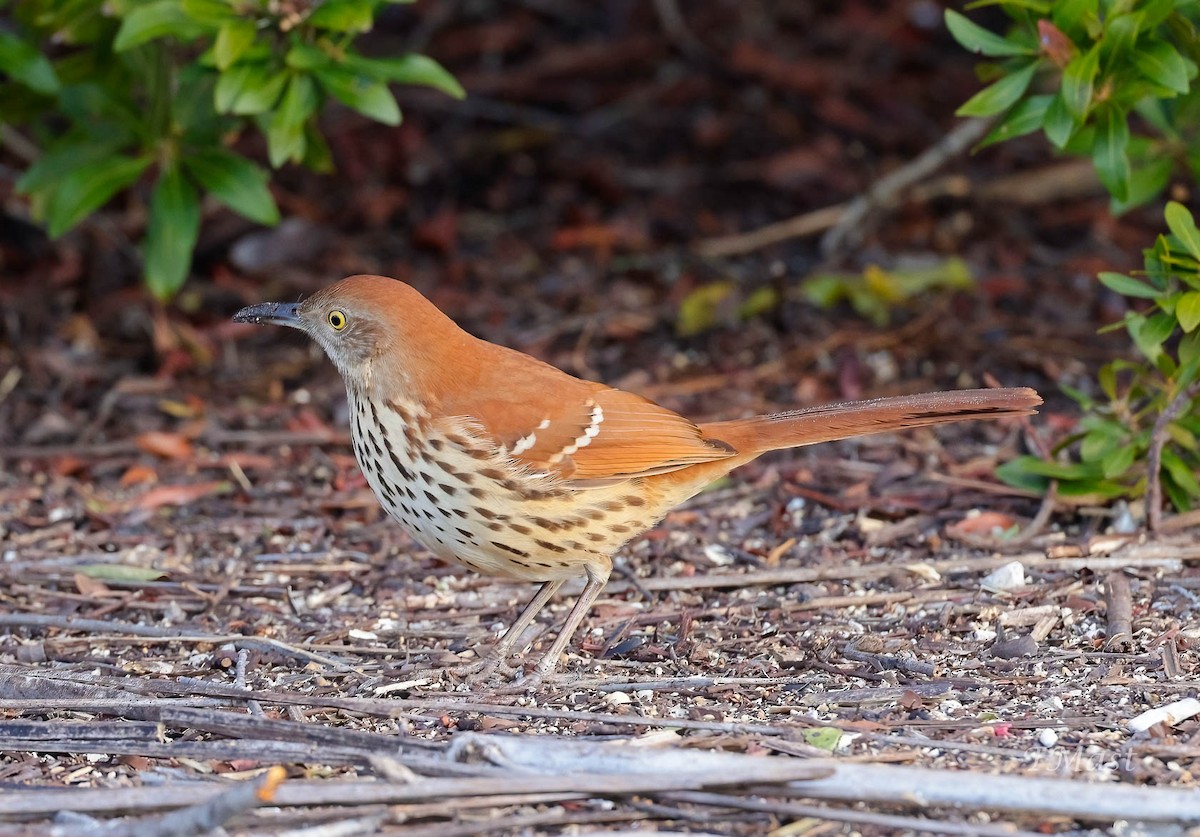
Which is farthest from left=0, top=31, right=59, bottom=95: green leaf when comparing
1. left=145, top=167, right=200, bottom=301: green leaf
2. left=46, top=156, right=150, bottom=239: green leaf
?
left=145, top=167, right=200, bottom=301: green leaf

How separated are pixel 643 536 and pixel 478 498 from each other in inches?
43.5

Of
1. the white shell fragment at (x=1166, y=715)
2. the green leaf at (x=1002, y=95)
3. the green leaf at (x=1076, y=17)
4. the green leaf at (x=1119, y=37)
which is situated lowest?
the white shell fragment at (x=1166, y=715)

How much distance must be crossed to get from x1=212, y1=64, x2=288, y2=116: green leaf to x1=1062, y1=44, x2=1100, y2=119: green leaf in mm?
2199

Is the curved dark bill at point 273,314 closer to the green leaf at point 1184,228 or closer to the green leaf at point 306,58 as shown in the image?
the green leaf at point 306,58

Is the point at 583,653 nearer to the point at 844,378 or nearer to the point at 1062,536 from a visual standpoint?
the point at 1062,536

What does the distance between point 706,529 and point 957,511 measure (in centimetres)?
75

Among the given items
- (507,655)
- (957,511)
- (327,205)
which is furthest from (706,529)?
(327,205)

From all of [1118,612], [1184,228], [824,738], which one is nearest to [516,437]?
[824,738]

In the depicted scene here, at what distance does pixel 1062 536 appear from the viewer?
4.12m

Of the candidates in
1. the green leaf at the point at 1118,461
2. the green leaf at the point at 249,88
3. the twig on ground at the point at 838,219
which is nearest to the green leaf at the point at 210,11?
the green leaf at the point at 249,88

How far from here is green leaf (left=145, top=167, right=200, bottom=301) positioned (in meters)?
5.05

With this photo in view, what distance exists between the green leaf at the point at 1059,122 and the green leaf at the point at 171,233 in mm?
2841

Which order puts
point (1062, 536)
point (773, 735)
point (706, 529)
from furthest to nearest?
point (706, 529)
point (1062, 536)
point (773, 735)

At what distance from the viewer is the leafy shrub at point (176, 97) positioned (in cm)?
426
